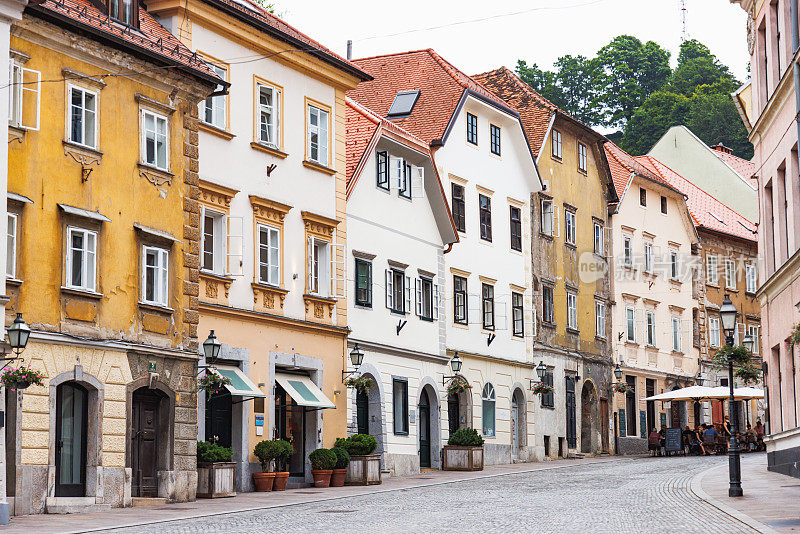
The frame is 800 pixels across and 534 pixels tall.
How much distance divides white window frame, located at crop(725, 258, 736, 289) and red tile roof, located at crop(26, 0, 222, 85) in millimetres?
41953

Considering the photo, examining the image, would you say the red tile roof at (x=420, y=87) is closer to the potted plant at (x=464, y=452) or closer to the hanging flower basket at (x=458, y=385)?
the hanging flower basket at (x=458, y=385)

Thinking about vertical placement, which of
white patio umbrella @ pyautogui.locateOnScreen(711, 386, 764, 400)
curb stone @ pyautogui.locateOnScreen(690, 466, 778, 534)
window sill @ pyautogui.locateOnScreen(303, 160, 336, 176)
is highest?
window sill @ pyautogui.locateOnScreen(303, 160, 336, 176)

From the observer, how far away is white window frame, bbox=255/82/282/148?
30016mm

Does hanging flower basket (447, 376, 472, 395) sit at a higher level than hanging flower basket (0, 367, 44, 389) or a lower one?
higher

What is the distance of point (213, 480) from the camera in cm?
2541

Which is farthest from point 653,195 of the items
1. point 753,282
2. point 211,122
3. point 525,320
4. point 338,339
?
point 211,122

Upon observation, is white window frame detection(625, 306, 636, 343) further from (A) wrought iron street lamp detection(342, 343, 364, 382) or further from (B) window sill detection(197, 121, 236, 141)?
(B) window sill detection(197, 121, 236, 141)

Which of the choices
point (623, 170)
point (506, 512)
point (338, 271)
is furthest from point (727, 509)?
point (623, 170)

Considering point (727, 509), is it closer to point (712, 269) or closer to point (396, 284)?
point (396, 284)

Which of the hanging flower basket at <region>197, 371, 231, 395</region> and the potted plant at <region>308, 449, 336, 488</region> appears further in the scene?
the potted plant at <region>308, 449, 336, 488</region>

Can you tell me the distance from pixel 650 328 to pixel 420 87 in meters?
19.6

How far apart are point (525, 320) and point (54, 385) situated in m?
25.6

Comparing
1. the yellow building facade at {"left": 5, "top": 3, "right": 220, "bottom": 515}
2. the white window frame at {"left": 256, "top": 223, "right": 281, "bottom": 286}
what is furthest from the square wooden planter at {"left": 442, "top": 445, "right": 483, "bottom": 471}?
the yellow building facade at {"left": 5, "top": 3, "right": 220, "bottom": 515}

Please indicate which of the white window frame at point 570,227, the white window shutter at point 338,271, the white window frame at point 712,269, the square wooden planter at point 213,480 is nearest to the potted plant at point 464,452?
the white window shutter at point 338,271
